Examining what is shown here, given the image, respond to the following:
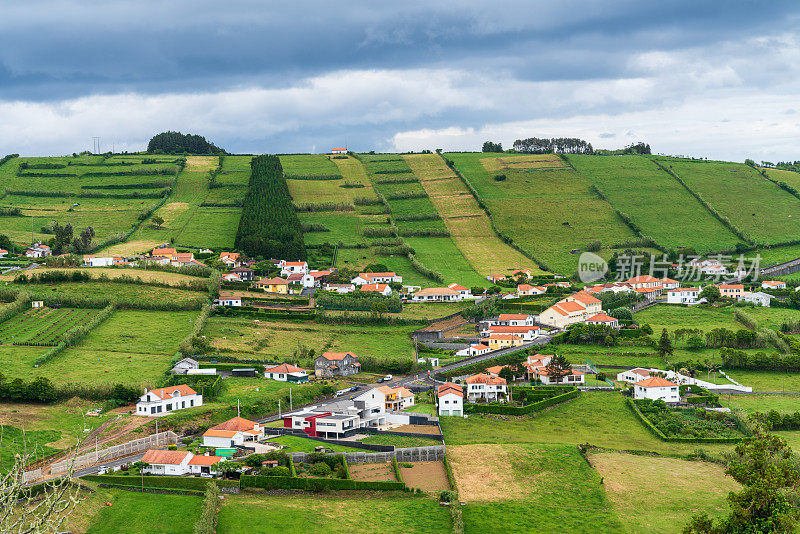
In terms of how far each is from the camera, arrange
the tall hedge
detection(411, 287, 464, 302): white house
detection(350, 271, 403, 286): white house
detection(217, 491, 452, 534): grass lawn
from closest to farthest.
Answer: detection(217, 491, 452, 534): grass lawn → detection(411, 287, 464, 302): white house → detection(350, 271, 403, 286): white house → the tall hedge

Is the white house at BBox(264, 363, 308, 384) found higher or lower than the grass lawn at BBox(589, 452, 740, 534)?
higher

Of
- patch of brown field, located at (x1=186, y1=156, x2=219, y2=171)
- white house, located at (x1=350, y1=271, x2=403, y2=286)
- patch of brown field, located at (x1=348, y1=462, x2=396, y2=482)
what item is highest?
patch of brown field, located at (x1=186, y1=156, x2=219, y2=171)

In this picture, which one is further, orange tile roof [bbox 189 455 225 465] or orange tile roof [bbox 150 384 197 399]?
orange tile roof [bbox 150 384 197 399]

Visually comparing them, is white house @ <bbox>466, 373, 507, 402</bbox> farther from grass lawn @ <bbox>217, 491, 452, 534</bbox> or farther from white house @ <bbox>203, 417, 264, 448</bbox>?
grass lawn @ <bbox>217, 491, 452, 534</bbox>

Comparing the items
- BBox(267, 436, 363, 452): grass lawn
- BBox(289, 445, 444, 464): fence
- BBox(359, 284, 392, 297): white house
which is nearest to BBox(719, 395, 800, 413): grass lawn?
BBox(289, 445, 444, 464): fence

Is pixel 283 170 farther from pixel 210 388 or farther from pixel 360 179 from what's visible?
pixel 210 388

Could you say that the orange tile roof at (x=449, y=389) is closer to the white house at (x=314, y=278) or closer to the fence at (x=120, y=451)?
the fence at (x=120, y=451)

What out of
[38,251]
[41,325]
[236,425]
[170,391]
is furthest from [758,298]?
[38,251]
